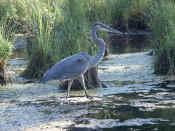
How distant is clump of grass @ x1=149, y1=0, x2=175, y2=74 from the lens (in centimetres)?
926

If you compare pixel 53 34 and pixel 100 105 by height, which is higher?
pixel 53 34

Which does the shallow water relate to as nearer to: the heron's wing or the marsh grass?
the heron's wing

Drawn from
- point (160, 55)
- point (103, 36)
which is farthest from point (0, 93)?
point (103, 36)

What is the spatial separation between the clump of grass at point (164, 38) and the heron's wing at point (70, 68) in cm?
231

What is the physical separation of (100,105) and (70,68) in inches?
42.8

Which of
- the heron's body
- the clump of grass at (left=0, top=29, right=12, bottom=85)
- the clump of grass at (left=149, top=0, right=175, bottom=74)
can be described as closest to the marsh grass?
the clump of grass at (left=0, top=29, right=12, bottom=85)

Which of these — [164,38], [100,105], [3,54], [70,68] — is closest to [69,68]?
[70,68]

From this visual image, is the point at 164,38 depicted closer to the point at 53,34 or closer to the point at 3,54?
the point at 53,34

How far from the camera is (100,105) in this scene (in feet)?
23.4

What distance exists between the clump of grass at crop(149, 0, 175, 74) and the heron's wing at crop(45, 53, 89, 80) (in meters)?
2.31

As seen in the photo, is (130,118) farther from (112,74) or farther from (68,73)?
(112,74)

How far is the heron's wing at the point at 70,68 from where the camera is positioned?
303 inches

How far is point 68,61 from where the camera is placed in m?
7.79

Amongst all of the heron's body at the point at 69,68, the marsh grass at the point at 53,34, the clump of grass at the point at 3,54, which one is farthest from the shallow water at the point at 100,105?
the marsh grass at the point at 53,34
